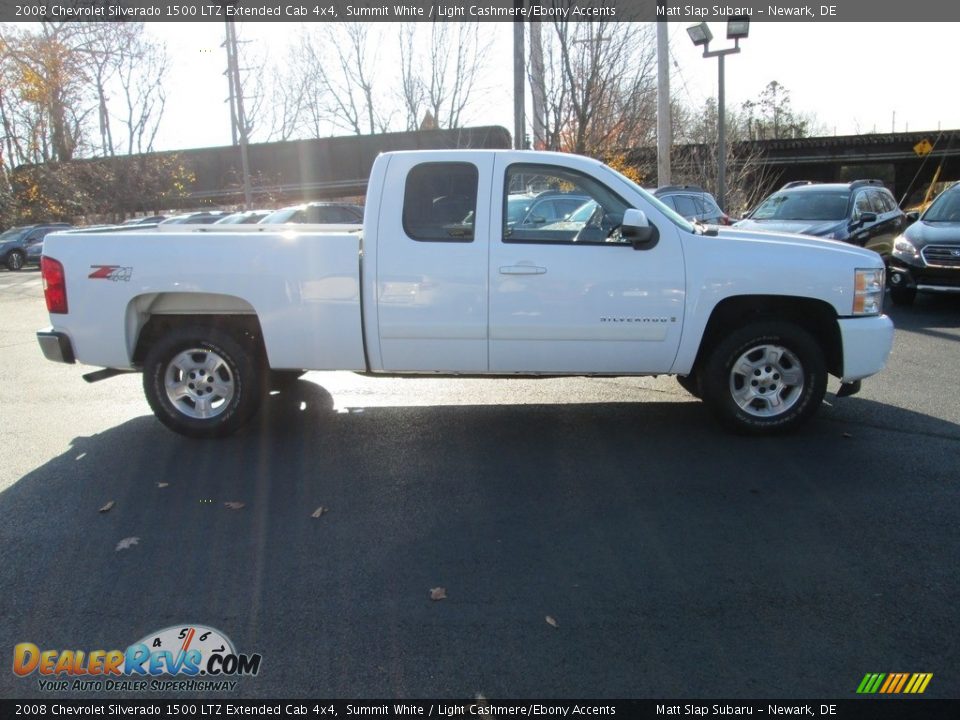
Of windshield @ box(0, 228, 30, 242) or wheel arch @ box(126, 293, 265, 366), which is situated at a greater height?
windshield @ box(0, 228, 30, 242)

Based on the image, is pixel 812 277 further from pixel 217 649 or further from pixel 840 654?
pixel 217 649

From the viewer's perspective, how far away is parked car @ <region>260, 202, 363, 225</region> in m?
16.8

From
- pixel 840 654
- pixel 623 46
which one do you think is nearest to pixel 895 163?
pixel 623 46

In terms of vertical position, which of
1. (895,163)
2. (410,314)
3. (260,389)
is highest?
(895,163)

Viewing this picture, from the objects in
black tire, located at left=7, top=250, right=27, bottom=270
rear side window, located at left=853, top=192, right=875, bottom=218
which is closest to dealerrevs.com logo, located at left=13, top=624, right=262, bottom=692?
rear side window, located at left=853, top=192, right=875, bottom=218

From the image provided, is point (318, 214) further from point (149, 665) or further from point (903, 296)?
point (149, 665)

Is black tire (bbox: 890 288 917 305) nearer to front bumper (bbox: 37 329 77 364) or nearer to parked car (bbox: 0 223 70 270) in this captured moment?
front bumper (bbox: 37 329 77 364)

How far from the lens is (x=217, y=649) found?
325cm

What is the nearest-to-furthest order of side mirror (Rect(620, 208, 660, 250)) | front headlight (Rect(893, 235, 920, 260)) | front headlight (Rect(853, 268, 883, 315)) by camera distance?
side mirror (Rect(620, 208, 660, 250))
front headlight (Rect(853, 268, 883, 315))
front headlight (Rect(893, 235, 920, 260))

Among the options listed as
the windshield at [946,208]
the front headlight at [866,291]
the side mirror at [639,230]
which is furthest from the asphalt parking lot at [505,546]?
the windshield at [946,208]

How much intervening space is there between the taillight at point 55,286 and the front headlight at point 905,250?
10.8 meters

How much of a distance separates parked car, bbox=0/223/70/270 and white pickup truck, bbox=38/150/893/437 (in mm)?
24970

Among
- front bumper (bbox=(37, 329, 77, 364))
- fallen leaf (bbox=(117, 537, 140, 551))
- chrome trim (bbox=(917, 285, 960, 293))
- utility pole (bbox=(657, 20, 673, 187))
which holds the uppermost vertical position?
utility pole (bbox=(657, 20, 673, 187))

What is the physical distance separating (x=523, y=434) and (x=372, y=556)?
2.20m
